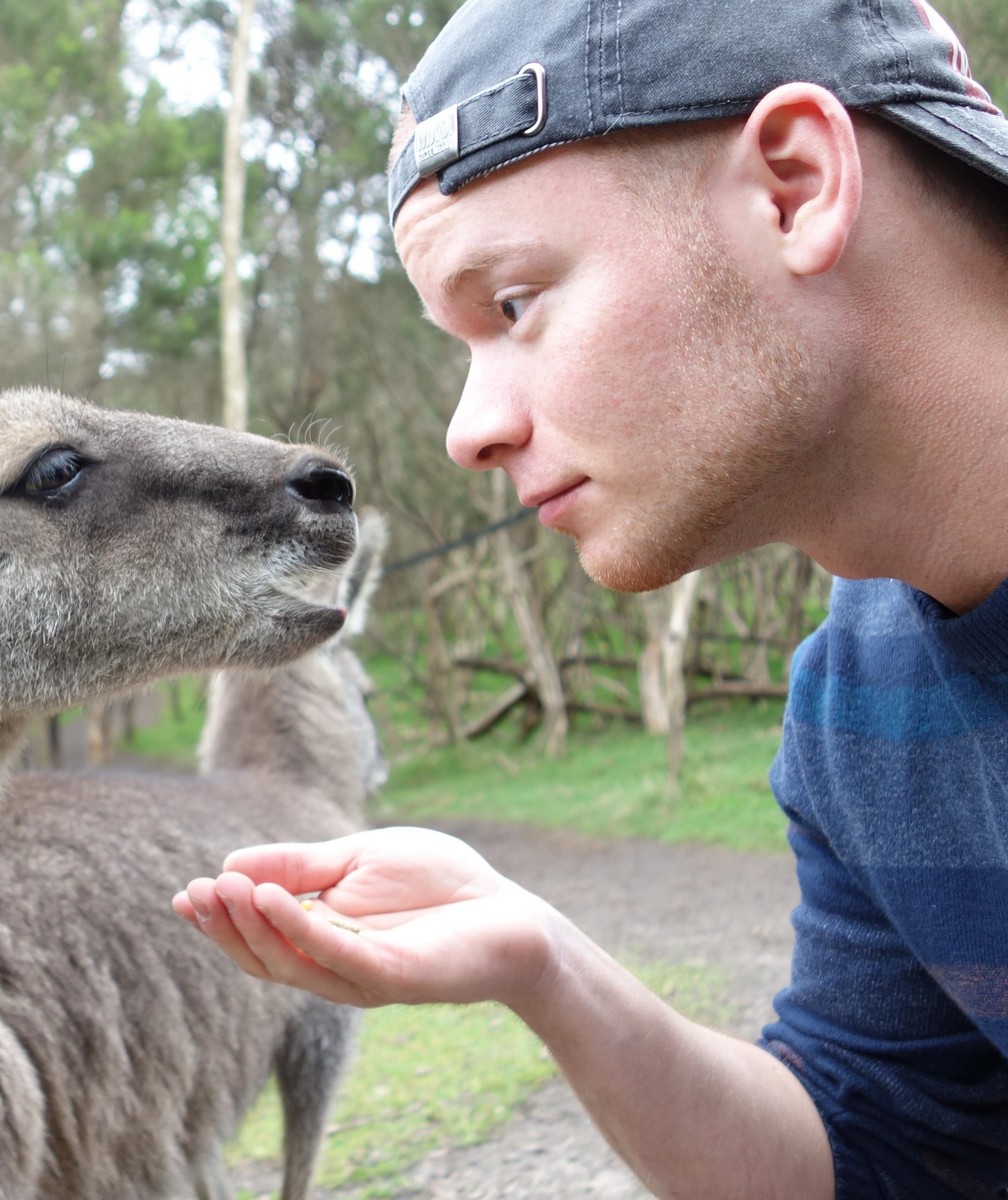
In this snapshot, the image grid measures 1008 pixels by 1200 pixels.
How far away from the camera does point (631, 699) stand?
13.5 m

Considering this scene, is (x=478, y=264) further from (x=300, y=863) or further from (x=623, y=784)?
(x=623, y=784)

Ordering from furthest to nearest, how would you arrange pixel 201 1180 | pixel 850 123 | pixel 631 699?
pixel 631 699 < pixel 201 1180 < pixel 850 123

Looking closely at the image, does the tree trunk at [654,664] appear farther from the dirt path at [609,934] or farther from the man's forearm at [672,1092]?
the man's forearm at [672,1092]

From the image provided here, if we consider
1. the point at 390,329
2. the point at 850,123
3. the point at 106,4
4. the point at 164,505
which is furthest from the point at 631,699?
the point at 850,123

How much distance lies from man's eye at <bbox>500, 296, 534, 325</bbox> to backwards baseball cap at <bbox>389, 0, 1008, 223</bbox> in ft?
0.58

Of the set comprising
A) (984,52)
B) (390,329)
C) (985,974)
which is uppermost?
(984,52)

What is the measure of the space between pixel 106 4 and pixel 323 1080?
1313 cm

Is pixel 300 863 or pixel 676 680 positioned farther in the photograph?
pixel 676 680

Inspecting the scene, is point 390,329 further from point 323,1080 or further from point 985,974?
point 985,974

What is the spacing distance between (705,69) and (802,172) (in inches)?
7.0

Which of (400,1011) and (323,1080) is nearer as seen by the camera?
(323,1080)

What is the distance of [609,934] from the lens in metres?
5.80

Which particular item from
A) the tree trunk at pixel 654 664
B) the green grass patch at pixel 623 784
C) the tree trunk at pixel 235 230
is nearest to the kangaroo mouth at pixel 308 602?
the green grass patch at pixel 623 784

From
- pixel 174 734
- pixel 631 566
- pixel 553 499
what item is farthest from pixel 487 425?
pixel 174 734
